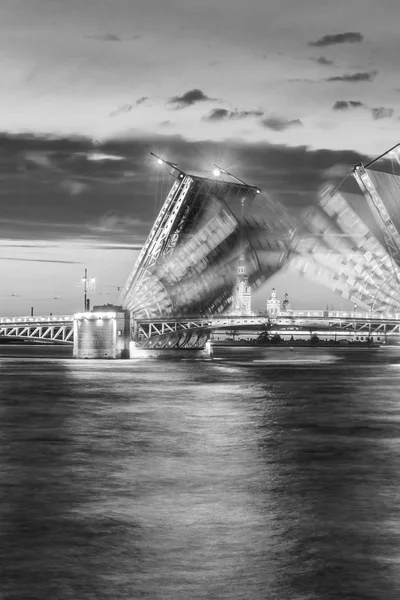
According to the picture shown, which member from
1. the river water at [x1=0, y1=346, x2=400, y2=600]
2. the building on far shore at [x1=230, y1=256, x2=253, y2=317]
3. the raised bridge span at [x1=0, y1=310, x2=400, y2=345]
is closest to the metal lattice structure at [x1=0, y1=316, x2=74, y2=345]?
the raised bridge span at [x1=0, y1=310, x2=400, y2=345]

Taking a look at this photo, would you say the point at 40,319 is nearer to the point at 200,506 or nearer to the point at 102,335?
the point at 102,335

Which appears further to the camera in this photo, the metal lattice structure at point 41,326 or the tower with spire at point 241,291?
the tower with spire at point 241,291

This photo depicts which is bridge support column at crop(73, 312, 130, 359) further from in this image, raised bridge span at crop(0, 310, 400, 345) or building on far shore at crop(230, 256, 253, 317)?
building on far shore at crop(230, 256, 253, 317)

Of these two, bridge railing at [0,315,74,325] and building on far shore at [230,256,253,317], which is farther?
building on far shore at [230,256,253,317]

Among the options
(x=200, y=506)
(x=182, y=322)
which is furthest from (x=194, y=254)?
(x=200, y=506)

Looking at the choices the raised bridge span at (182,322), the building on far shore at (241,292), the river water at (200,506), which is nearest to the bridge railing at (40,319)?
the raised bridge span at (182,322)

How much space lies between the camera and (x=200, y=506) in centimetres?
1045

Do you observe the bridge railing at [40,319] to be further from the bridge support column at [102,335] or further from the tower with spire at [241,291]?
the tower with spire at [241,291]

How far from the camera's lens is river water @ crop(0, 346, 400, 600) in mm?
7098

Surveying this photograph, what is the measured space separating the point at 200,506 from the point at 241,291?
71064 mm

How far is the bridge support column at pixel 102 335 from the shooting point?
224 ft

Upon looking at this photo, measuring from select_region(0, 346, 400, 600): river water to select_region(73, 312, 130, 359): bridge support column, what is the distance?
44.1 meters

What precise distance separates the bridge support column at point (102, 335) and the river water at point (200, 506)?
A: 44.1m

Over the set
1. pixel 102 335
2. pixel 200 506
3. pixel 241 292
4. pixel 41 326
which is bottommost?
pixel 200 506
